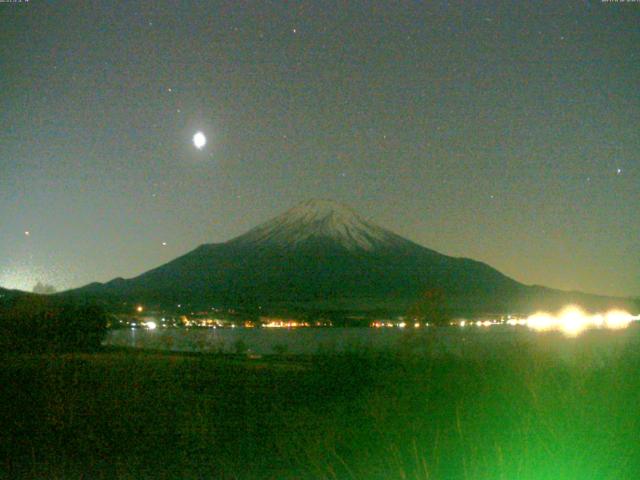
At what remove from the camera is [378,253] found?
3366 inches

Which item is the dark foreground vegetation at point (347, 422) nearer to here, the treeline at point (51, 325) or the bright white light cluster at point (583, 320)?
the treeline at point (51, 325)

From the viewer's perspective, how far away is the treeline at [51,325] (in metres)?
34.1

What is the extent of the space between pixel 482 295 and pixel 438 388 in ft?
167

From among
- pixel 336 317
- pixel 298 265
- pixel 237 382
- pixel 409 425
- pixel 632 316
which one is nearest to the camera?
pixel 409 425

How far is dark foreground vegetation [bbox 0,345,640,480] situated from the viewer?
9.83 meters

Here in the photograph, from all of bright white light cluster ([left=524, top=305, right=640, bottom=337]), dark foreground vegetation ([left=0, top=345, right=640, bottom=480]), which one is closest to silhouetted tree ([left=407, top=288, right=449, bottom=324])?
bright white light cluster ([left=524, top=305, right=640, bottom=337])

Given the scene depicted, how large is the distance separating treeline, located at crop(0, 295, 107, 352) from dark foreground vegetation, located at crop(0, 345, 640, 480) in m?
14.3

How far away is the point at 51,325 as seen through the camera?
113 ft

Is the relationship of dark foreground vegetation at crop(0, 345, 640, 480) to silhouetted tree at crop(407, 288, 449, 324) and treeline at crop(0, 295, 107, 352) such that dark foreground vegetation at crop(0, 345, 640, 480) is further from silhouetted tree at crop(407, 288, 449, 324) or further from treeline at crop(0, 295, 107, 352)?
silhouetted tree at crop(407, 288, 449, 324)

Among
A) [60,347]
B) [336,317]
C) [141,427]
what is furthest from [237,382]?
[336,317]

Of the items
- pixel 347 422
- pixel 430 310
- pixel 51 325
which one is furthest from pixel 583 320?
pixel 347 422

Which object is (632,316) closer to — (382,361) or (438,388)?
(382,361)

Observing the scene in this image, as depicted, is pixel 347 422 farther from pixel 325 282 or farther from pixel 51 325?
pixel 325 282

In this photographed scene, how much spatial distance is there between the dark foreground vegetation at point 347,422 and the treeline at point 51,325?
14.3m
